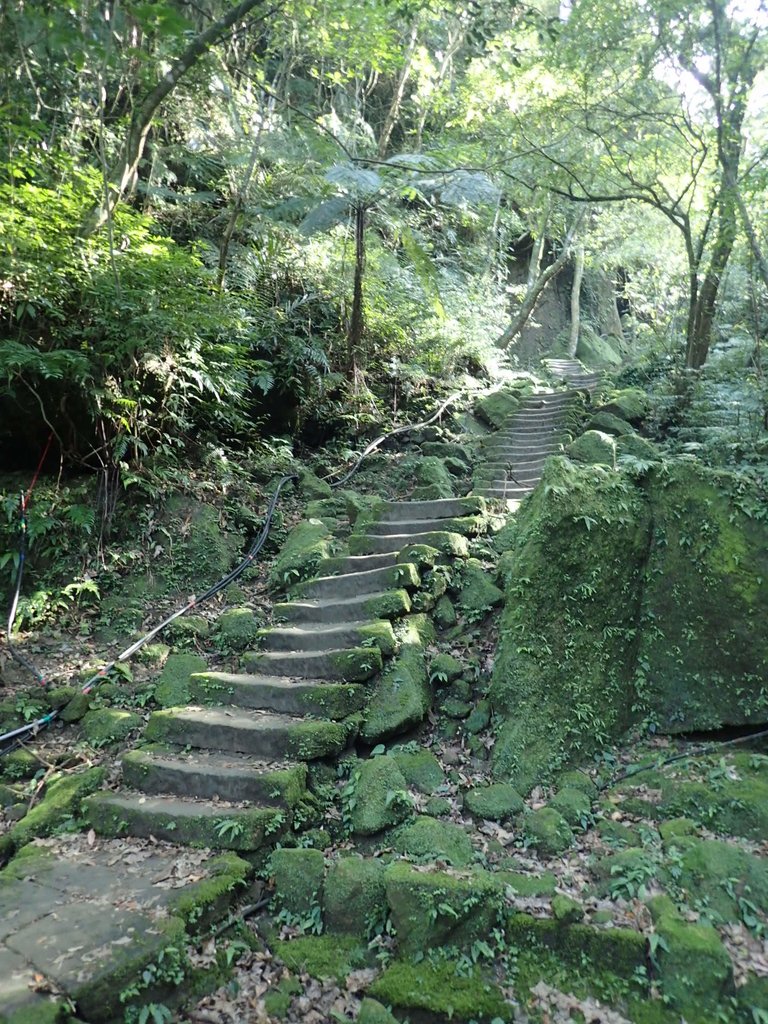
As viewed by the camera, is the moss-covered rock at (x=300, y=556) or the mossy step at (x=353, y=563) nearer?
the mossy step at (x=353, y=563)

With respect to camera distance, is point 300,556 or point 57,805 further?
point 300,556

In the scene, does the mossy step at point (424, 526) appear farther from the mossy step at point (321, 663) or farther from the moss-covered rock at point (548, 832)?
the moss-covered rock at point (548, 832)

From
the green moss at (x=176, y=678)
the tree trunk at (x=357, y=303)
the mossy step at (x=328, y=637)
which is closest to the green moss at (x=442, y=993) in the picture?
the mossy step at (x=328, y=637)

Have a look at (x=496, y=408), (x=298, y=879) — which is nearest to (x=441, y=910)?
(x=298, y=879)

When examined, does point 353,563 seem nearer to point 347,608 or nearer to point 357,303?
point 347,608

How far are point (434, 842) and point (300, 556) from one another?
3.96 m

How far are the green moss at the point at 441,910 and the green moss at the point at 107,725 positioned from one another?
2.90m

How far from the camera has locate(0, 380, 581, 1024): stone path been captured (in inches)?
131

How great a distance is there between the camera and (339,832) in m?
4.41

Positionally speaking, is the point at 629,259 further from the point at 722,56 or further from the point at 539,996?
the point at 539,996

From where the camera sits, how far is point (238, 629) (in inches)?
255

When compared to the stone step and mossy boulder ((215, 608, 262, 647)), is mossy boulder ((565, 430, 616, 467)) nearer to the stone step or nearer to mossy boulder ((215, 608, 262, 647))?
the stone step

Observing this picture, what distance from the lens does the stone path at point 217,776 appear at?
3.33m

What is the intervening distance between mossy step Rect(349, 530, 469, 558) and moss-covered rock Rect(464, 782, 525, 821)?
2741 millimetres
